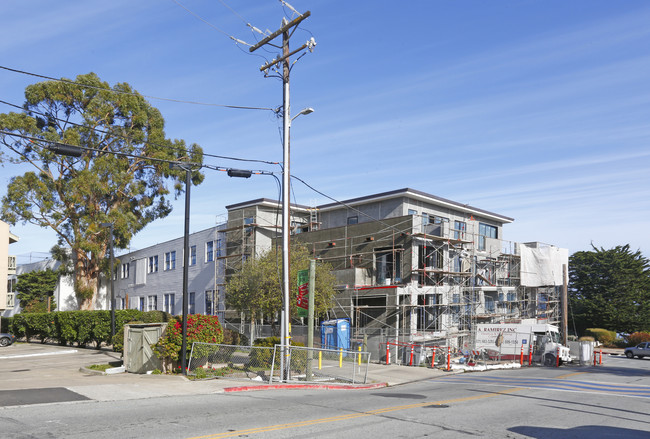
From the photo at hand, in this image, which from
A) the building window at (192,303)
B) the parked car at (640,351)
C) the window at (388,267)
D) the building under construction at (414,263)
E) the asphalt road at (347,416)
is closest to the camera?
the asphalt road at (347,416)

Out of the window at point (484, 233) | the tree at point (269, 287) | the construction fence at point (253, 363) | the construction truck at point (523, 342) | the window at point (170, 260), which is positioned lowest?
the construction truck at point (523, 342)

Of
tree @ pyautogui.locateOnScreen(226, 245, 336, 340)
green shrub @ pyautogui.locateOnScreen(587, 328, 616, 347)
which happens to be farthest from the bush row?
green shrub @ pyautogui.locateOnScreen(587, 328, 616, 347)

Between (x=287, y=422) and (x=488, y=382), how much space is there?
501 inches

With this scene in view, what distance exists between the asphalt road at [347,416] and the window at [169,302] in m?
34.0

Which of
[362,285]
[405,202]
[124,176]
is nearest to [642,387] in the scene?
[362,285]

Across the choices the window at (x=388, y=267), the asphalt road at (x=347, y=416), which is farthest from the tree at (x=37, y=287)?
the asphalt road at (x=347, y=416)

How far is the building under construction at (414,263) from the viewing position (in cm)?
3528

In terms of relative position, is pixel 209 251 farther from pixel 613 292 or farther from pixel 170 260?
pixel 613 292

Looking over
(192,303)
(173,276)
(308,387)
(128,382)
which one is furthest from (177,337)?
(173,276)

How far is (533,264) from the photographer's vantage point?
47.0m

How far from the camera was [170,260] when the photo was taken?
50062mm

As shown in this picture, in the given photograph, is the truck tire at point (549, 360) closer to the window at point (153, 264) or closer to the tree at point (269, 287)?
the tree at point (269, 287)

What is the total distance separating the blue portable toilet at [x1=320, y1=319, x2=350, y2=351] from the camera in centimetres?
3231

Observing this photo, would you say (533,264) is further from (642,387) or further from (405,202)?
(642,387)
